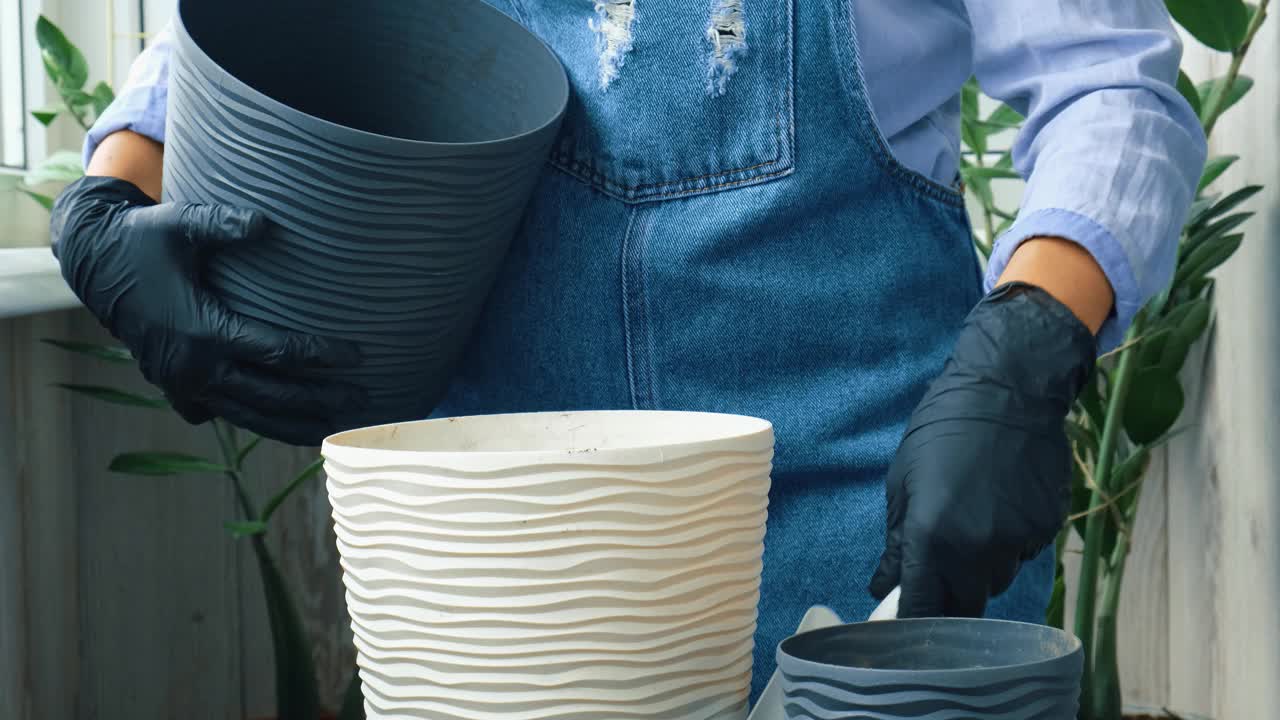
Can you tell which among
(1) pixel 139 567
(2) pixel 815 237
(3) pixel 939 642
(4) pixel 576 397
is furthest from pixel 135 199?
(1) pixel 139 567

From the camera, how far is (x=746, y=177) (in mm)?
644

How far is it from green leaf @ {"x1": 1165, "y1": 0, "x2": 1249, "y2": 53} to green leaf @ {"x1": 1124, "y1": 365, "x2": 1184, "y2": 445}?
417 millimetres

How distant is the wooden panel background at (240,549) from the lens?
1307mm

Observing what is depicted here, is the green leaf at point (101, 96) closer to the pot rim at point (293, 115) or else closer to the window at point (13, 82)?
the window at point (13, 82)

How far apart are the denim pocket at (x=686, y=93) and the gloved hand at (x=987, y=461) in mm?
182

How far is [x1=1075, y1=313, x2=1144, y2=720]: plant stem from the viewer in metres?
1.52

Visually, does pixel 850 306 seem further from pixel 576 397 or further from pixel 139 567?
pixel 139 567

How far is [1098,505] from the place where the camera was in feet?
5.22

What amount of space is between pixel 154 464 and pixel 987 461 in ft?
3.78

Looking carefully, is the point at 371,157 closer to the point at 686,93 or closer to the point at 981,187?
the point at 686,93

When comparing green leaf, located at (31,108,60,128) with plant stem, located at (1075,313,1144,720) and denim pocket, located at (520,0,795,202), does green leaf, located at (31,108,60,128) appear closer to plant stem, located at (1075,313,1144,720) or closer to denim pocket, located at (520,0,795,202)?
denim pocket, located at (520,0,795,202)

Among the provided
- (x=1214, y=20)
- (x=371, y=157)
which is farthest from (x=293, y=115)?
(x=1214, y=20)

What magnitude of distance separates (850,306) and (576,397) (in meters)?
0.17

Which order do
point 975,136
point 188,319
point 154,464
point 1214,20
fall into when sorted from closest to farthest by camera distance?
point 188,319 < point 1214,20 < point 154,464 < point 975,136
